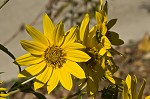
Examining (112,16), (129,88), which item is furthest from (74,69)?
(112,16)

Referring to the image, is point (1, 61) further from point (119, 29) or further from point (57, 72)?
point (57, 72)

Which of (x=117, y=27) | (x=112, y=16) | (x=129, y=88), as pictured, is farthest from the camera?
(x=112, y=16)

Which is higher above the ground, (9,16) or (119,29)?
(9,16)

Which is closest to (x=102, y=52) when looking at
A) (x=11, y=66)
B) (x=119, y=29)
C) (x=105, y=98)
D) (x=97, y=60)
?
(x=97, y=60)

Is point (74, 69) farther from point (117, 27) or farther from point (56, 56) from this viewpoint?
point (117, 27)

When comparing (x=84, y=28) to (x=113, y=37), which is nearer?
(x=84, y=28)

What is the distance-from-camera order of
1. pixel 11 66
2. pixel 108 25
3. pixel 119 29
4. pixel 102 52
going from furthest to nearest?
pixel 119 29 < pixel 11 66 < pixel 108 25 < pixel 102 52
